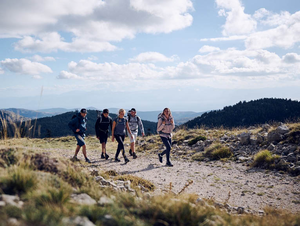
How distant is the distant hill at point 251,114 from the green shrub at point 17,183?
99.5 metres

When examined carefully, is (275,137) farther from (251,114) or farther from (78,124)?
(251,114)

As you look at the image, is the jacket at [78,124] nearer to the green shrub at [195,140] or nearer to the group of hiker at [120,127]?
the group of hiker at [120,127]

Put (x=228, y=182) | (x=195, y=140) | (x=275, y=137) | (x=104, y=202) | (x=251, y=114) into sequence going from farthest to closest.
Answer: (x=251, y=114)
(x=195, y=140)
(x=275, y=137)
(x=228, y=182)
(x=104, y=202)

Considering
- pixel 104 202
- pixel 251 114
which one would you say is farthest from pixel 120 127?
pixel 251 114

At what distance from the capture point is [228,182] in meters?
7.50

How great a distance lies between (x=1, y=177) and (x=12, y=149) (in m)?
1.61

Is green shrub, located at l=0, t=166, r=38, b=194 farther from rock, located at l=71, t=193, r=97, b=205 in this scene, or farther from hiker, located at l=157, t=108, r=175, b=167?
hiker, located at l=157, t=108, r=175, b=167

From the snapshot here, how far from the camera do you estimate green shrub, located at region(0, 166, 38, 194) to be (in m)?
3.58

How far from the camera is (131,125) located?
435 inches

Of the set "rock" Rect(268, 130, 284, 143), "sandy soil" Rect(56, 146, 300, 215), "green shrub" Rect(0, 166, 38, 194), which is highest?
"rock" Rect(268, 130, 284, 143)

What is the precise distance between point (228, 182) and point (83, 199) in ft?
17.8

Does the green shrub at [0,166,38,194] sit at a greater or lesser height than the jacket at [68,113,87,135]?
lesser

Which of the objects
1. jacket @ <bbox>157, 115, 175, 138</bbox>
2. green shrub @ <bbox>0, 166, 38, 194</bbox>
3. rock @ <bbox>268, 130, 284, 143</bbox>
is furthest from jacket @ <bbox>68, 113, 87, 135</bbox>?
rock @ <bbox>268, 130, 284, 143</bbox>

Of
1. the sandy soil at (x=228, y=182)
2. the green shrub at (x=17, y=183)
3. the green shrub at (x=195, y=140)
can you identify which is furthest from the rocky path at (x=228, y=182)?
→ the green shrub at (x=195, y=140)
